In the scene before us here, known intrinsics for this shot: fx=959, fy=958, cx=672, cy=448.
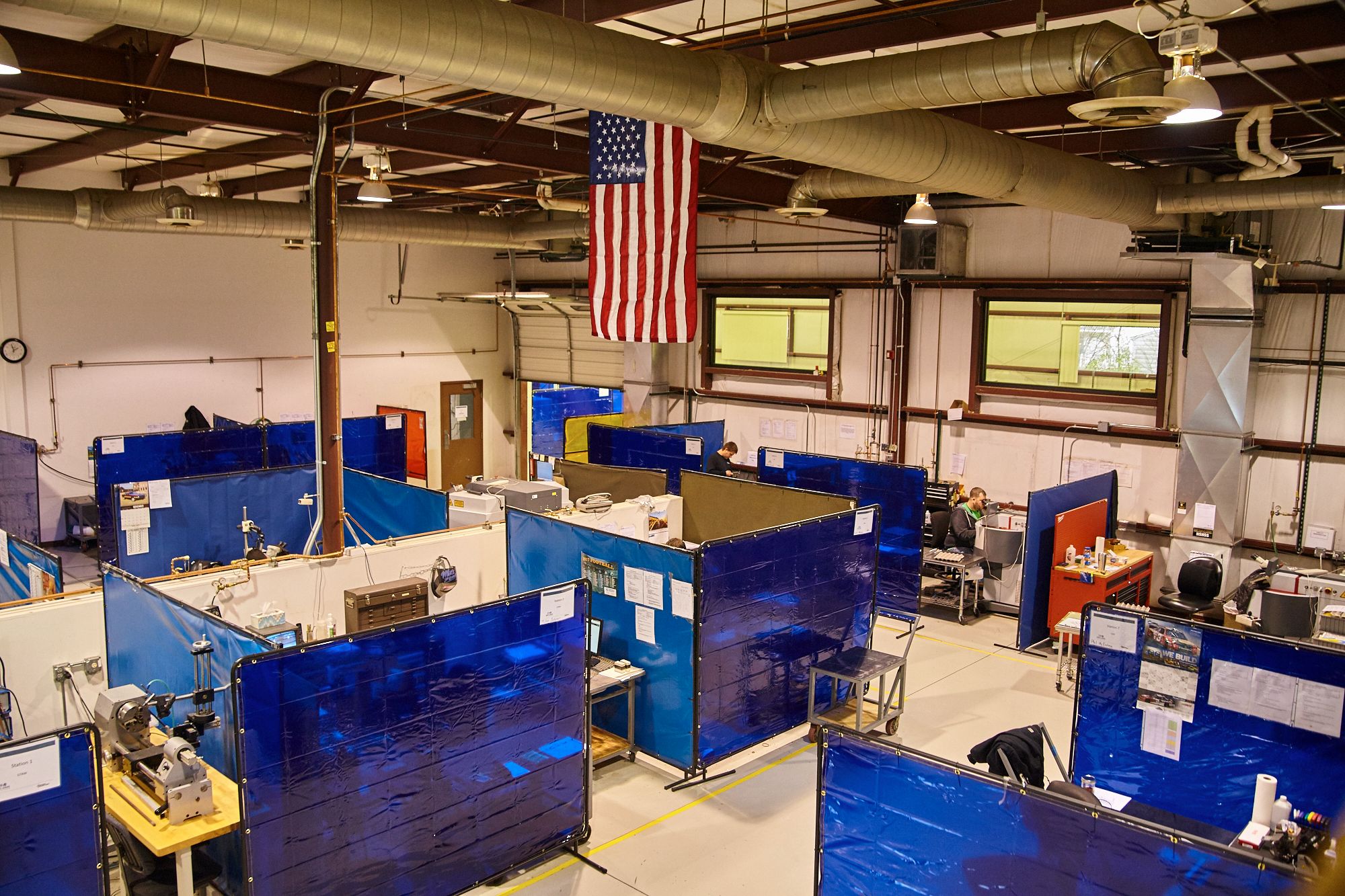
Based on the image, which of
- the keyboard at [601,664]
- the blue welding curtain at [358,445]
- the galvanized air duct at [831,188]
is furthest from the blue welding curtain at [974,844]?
the blue welding curtain at [358,445]

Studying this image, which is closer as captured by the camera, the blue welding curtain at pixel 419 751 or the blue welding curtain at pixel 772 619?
the blue welding curtain at pixel 419 751

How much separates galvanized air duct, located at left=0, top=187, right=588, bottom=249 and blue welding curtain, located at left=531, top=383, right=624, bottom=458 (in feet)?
15.5

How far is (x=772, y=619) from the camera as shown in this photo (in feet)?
22.5

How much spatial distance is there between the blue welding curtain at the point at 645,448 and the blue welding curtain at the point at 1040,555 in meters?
4.57

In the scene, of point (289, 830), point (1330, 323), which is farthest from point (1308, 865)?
point (1330, 323)

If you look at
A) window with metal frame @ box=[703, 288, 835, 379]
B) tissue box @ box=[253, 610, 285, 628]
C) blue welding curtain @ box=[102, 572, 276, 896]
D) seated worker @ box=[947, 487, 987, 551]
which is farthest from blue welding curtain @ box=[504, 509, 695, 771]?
window with metal frame @ box=[703, 288, 835, 379]

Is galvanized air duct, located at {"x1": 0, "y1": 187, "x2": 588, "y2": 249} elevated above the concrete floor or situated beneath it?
elevated above

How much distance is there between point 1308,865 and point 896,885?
1513mm

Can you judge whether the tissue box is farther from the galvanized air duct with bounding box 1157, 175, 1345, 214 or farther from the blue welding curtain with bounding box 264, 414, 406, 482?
the galvanized air duct with bounding box 1157, 175, 1345, 214

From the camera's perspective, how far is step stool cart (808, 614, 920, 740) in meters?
6.94

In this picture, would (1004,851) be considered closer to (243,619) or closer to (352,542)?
(243,619)

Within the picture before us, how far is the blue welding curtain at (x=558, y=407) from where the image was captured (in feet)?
61.2

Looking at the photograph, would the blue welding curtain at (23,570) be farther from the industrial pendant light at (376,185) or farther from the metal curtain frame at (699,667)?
the metal curtain frame at (699,667)

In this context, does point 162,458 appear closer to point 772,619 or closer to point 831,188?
point 772,619
